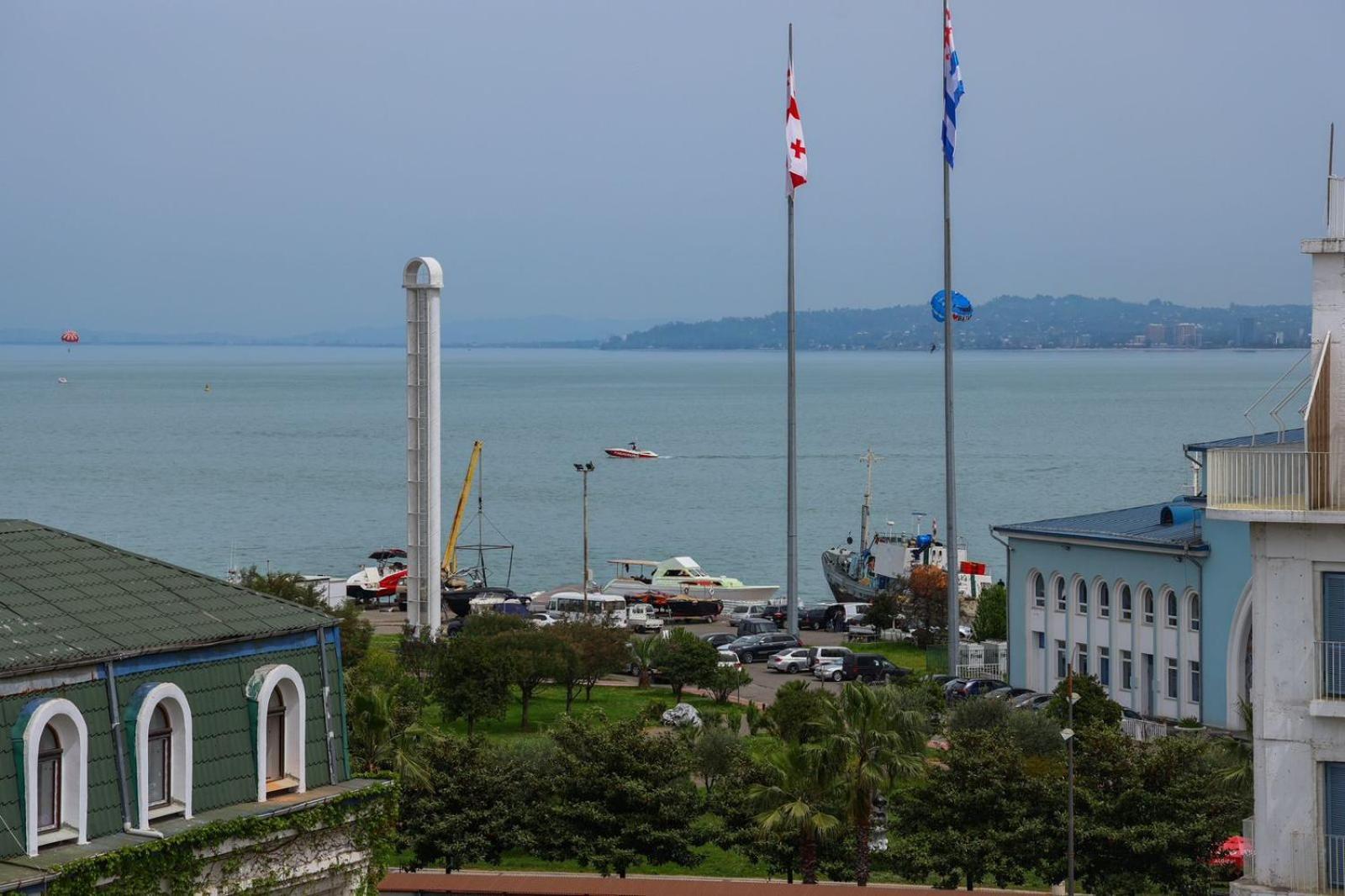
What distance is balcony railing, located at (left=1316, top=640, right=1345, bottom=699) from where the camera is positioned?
18.2 m

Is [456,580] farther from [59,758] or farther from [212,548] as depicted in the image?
[59,758]

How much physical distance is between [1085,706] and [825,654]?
19754mm

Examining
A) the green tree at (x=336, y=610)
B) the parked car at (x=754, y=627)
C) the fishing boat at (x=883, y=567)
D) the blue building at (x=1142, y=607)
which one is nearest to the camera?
the blue building at (x=1142, y=607)

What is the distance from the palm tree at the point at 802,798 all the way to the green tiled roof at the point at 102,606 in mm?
12431

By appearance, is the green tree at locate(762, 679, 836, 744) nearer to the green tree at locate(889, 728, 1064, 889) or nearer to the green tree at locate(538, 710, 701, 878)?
the green tree at locate(538, 710, 701, 878)

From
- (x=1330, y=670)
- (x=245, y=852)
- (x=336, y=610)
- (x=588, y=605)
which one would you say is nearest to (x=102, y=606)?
(x=245, y=852)

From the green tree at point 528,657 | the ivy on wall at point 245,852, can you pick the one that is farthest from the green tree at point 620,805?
the green tree at point 528,657

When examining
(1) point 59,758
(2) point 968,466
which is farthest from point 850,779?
(2) point 968,466

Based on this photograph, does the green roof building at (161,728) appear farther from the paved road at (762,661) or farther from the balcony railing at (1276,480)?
the paved road at (762,661)

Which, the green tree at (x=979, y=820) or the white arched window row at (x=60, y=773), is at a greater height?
the white arched window row at (x=60, y=773)

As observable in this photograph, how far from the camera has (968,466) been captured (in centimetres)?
19675

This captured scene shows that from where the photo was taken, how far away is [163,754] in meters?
19.0

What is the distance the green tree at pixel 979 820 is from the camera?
1255 inches

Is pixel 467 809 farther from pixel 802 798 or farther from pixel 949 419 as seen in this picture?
pixel 949 419
